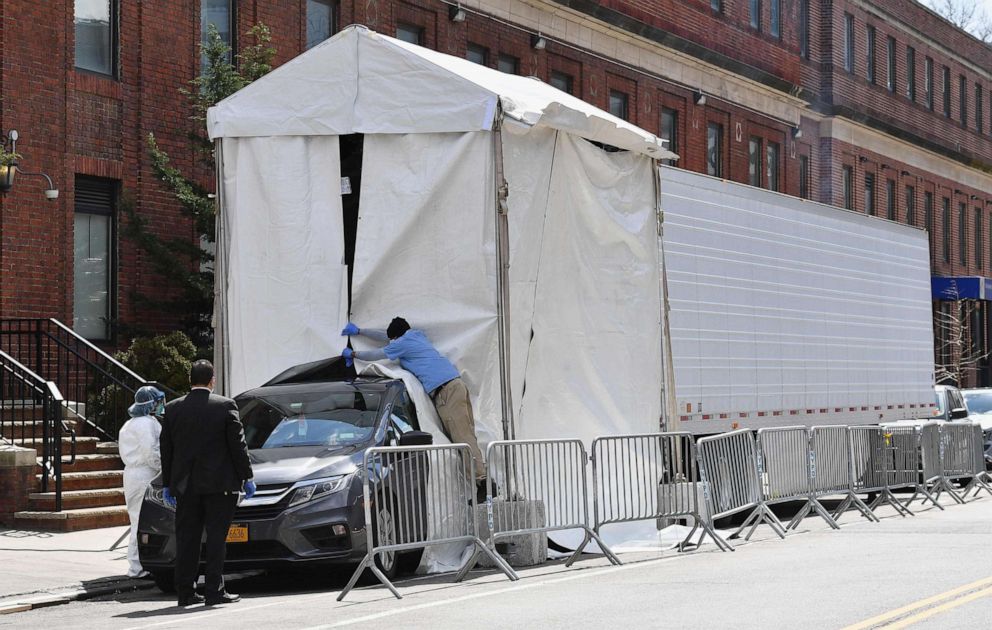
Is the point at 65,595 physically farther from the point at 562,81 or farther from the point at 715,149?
the point at 715,149

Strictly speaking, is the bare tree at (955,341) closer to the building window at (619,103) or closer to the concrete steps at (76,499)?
the building window at (619,103)

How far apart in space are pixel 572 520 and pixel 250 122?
15.8 ft

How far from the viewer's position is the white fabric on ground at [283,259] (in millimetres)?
14906

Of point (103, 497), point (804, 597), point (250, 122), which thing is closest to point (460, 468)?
point (804, 597)

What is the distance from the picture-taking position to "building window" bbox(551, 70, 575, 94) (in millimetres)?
33125

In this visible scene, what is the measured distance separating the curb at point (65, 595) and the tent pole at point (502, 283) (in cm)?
343

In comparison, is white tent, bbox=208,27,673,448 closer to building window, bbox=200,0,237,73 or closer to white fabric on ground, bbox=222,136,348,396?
white fabric on ground, bbox=222,136,348,396

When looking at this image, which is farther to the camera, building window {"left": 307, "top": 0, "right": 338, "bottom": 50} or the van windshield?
building window {"left": 307, "top": 0, "right": 338, "bottom": 50}

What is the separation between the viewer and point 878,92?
157ft

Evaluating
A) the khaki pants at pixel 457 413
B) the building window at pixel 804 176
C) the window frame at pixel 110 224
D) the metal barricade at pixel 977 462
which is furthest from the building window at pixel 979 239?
the khaki pants at pixel 457 413

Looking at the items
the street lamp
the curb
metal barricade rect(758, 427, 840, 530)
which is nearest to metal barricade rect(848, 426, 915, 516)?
metal barricade rect(758, 427, 840, 530)

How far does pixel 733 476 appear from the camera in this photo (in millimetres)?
16547

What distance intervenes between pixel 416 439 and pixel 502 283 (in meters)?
1.93

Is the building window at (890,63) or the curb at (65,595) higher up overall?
the building window at (890,63)
